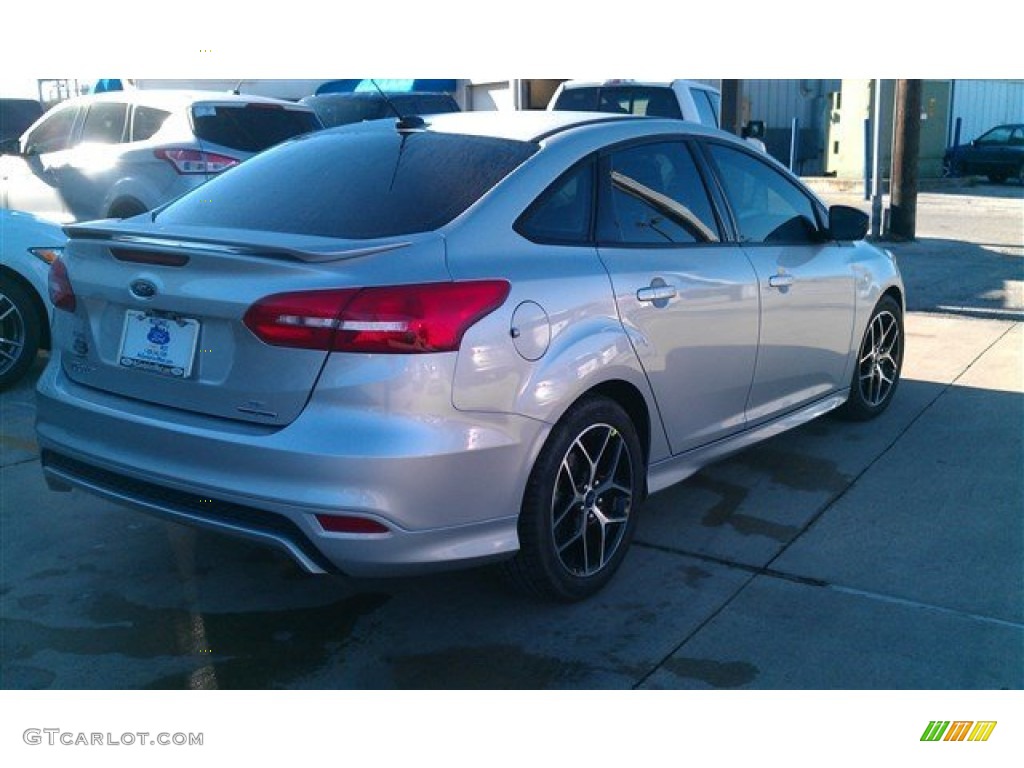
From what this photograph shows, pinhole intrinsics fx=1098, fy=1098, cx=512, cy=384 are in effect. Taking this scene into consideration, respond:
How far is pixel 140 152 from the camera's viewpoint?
941 cm

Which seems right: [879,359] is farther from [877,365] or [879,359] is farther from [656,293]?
[656,293]

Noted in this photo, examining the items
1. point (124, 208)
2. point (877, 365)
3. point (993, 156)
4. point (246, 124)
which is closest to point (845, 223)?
point (877, 365)

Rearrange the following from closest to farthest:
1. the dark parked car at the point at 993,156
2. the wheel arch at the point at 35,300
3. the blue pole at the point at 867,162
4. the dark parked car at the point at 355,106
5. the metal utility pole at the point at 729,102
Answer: the wheel arch at the point at 35,300 → the metal utility pole at the point at 729,102 → the dark parked car at the point at 355,106 → the blue pole at the point at 867,162 → the dark parked car at the point at 993,156

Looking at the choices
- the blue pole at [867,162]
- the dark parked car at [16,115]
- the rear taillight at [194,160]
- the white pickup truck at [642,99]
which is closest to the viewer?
the rear taillight at [194,160]

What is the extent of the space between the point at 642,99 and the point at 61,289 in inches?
353

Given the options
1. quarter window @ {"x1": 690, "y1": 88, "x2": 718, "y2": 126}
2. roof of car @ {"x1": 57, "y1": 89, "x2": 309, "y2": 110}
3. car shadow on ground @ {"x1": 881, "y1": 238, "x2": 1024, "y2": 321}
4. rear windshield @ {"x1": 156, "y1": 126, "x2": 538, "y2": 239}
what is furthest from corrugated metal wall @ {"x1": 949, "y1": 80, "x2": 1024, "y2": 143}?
rear windshield @ {"x1": 156, "y1": 126, "x2": 538, "y2": 239}

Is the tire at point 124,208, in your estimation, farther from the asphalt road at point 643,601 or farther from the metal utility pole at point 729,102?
the metal utility pole at point 729,102

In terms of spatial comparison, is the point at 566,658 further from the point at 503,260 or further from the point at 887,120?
the point at 887,120

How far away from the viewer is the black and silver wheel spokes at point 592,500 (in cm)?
373

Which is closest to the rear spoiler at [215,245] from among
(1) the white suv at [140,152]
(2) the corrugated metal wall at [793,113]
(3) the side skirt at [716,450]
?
(3) the side skirt at [716,450]

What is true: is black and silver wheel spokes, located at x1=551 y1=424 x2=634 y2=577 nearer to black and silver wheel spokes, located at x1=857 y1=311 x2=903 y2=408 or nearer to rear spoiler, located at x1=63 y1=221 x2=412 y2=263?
rear spoiler, located at x1=63 y1=221 x2=412 y2=263

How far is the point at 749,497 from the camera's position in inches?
194

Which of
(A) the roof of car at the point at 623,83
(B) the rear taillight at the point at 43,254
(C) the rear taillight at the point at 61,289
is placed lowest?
(B) the rear taillight at the point at 43,254
